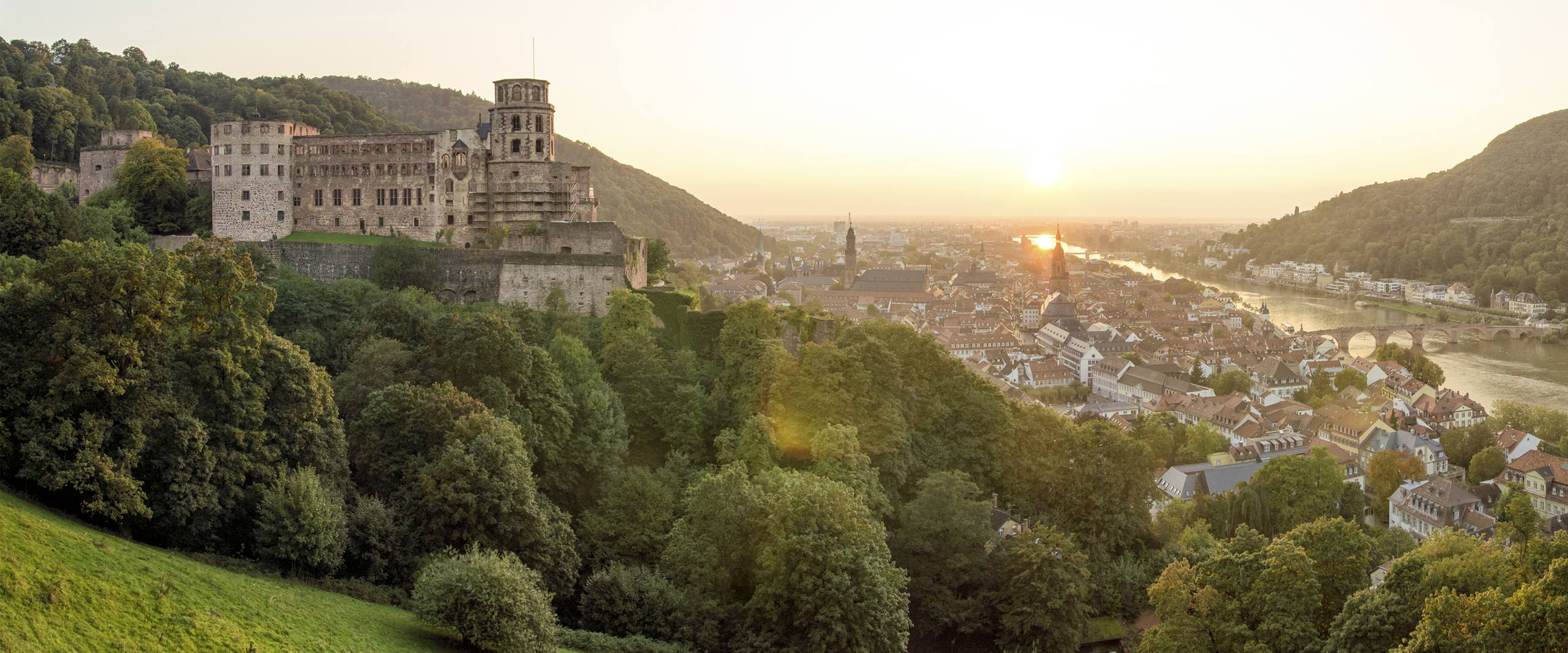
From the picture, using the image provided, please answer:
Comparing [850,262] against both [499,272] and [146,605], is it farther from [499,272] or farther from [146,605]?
[146,605]

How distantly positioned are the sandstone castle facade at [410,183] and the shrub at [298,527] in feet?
56.9

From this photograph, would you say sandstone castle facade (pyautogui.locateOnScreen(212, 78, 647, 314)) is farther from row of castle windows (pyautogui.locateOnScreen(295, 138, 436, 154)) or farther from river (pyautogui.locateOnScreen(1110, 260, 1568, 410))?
river (pyautogui.locateOnScreen(1110, 260, 1568, 410))

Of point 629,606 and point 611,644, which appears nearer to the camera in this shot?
point 611,644

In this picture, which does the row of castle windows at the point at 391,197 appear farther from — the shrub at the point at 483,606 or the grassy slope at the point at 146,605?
the shrub at the point at 483,606

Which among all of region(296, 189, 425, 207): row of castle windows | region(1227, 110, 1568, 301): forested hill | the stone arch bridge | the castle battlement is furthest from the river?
region(296, 189, 425, 207): row of castle windows

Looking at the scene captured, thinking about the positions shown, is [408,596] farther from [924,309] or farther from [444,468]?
[924,309]

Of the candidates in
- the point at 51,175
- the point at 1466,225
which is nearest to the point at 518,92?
the point at 51,175

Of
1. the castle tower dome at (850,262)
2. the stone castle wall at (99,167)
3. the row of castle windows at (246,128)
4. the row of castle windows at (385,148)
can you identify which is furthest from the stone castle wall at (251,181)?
the castle tower dome at (850,262)

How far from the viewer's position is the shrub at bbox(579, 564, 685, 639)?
64.6ft

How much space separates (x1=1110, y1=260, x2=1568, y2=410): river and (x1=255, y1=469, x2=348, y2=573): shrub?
60.6 m

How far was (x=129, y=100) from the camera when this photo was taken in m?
54.1

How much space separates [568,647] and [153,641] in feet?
21.8

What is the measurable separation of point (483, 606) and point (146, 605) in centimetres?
429

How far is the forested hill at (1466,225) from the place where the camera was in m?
113
